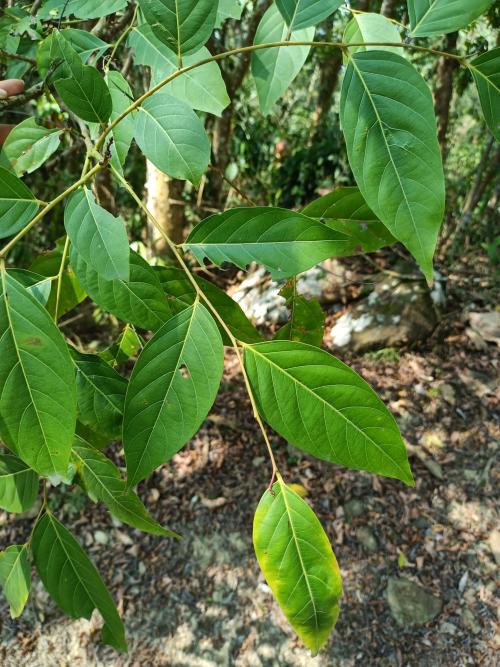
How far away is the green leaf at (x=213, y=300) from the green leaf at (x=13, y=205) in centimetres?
18

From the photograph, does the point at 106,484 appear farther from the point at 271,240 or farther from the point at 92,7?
the point at 92,7

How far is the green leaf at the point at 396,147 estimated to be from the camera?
20.8 inches

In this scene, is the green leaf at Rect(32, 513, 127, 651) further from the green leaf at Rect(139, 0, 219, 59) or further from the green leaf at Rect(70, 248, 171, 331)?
the green leaf at Rect(139, 0, 219, 59)

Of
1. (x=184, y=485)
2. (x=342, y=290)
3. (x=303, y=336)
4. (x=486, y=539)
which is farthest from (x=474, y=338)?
(x=303, y=336)

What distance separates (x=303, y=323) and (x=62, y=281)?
1.27ft

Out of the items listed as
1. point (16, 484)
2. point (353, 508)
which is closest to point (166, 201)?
point (353, 508)

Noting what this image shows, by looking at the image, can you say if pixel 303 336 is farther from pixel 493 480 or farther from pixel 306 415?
pixel 493 480

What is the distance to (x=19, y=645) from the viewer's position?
2.12 meters

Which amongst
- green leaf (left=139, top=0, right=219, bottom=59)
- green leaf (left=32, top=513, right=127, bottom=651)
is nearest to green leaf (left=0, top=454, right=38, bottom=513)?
green leaf (left=32, top=513, right=127, bottom=651)

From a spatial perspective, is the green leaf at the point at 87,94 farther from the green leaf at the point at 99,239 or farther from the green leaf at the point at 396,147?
the green leaf at the point at 396,147

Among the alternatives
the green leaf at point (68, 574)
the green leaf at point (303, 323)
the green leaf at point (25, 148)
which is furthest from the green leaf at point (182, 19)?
the green leaf at point (68, 574)

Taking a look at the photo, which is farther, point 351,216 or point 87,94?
point 351,216

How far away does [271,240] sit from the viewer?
2.15 ft

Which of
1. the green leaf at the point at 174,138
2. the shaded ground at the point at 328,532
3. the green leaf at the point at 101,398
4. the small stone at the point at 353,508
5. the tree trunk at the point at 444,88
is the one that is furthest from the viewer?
the tree trunk at the point at 444,88
